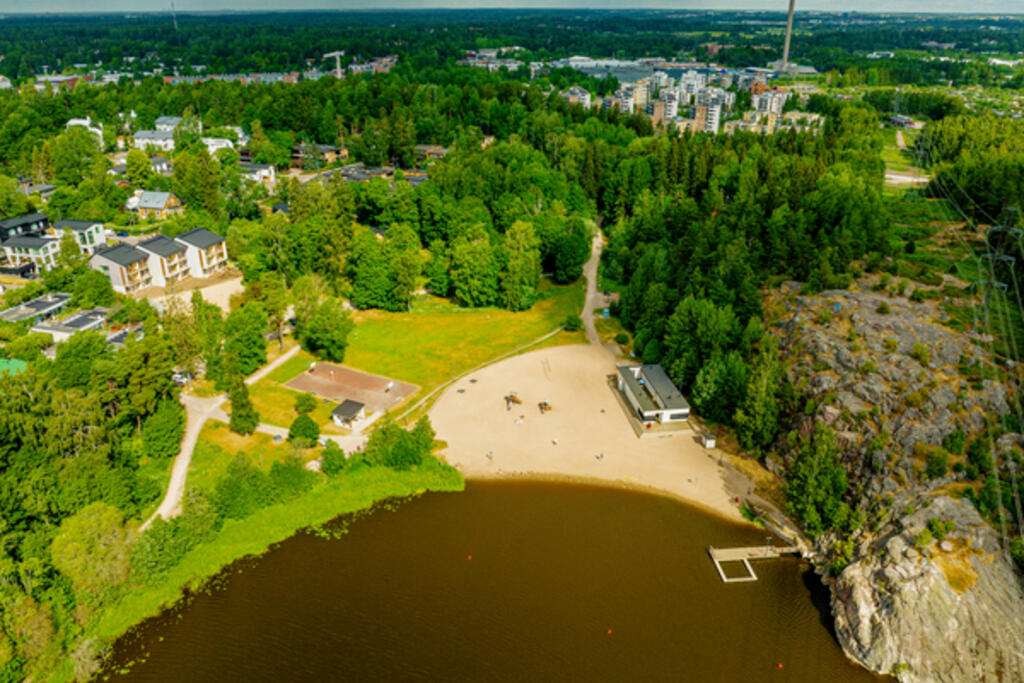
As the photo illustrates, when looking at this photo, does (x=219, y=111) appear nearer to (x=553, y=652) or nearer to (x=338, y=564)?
(x=338, y=564)

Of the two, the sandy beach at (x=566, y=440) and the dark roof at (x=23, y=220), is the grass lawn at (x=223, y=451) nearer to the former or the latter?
the sandy beach at (x=566, y=440)

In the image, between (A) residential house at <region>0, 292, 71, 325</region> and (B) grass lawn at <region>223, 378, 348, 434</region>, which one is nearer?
(B) grass lawn at <region>223, 378, 348, 434</region>

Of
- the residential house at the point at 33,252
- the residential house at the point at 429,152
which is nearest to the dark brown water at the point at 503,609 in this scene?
the residential house at the point at 33,252

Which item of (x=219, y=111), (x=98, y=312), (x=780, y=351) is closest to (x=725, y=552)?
(x=780, y=351)

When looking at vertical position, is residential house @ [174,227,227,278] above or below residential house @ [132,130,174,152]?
below

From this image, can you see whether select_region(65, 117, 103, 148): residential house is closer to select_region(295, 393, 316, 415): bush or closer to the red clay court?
the red clay court

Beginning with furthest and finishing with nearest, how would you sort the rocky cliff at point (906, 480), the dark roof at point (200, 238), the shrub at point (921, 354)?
the dark roof at point (200, 238)
the shrub at point (921, 354)
the rocky cliff at point (906, 480)

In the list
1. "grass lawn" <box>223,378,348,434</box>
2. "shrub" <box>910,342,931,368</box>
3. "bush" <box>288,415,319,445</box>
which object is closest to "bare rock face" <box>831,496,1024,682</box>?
"shrub" <box>910,342,931,368</box>
